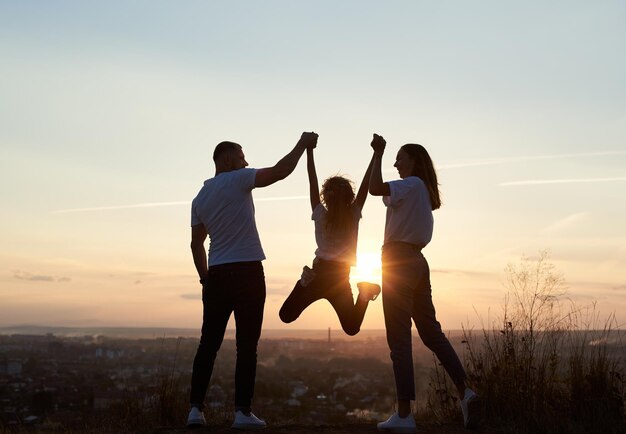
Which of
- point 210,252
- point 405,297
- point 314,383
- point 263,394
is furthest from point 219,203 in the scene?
point 314,383

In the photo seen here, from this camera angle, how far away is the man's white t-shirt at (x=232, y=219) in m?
5.97

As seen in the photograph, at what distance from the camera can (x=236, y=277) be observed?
5.94 metres

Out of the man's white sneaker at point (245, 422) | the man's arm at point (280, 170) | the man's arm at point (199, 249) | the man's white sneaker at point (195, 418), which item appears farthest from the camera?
the man's arm at point (199, 249)

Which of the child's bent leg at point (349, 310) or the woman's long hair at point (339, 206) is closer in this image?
the woman's long hair at point (339, 206)

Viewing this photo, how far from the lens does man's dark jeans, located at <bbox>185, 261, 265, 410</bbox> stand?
19.5ft

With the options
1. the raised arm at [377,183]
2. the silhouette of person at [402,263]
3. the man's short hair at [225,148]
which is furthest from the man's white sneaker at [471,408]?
the man's short hair at [225,148]

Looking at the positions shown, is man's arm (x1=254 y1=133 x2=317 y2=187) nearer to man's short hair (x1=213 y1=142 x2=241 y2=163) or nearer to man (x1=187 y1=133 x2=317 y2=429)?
man (x1=187 y1=133 x2=317 y2=429)

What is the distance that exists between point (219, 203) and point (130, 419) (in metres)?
2.63

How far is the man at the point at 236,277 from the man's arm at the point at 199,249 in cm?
16

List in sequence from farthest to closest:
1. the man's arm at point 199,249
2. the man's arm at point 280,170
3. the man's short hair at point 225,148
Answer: the man's arm at point 199,249
the man's short hair at point 225,148
the man's arm at point 280,170

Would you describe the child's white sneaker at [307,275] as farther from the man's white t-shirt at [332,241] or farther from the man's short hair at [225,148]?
the man's short hair at [225,148]

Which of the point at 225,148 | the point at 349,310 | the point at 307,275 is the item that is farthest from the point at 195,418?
the point at 225,148

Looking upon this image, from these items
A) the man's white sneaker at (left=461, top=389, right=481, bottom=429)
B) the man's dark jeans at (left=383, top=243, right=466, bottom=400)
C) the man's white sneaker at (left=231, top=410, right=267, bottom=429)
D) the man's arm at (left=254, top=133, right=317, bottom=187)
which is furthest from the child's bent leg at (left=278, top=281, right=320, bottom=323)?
the man's white sneaker at (left=461, top=389, right=481, bottom=429)

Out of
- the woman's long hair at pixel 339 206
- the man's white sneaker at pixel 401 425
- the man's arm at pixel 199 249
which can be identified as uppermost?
the woman's long hair at pixel 339 206
